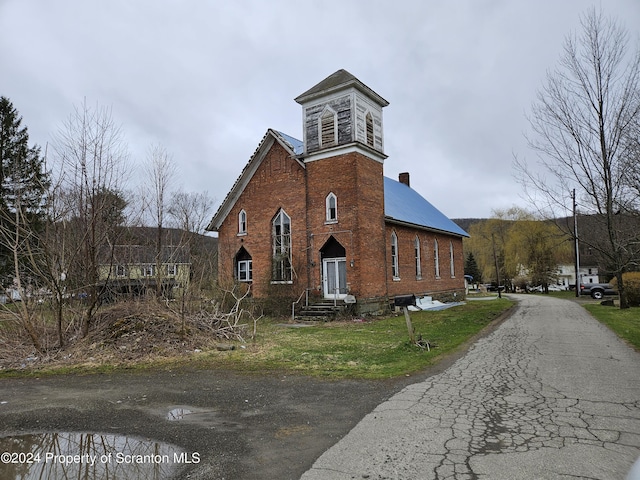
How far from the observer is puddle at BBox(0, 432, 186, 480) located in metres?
4.28

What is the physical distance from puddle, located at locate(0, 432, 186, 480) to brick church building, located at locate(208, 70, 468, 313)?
14.5 meters

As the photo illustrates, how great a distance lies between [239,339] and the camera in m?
12.5

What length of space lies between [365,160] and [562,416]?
16140 mm

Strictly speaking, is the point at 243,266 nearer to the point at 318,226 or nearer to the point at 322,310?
the point at 318,226

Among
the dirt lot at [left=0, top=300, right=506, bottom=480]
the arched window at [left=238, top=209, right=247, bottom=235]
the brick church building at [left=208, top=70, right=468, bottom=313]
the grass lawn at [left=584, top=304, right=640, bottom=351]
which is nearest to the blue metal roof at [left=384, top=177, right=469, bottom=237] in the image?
the brick church building at [left=208, top=70, right=468, bottom=313]

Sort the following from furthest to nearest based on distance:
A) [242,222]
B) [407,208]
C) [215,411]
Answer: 1. [407,208]
2. [242,222]
3. [215,411]

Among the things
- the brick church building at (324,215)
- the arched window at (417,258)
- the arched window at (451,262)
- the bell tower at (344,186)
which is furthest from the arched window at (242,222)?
the arched window at (451,262)

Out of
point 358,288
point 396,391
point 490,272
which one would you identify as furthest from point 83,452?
point 490,272

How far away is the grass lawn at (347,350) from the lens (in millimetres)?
8906

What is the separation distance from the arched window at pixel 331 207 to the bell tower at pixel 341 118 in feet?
6.95

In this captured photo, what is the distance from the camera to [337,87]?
20.1m

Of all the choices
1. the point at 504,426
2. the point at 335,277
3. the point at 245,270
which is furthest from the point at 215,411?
the point at 245,270

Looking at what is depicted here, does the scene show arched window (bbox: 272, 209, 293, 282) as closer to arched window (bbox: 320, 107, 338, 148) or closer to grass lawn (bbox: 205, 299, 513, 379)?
arched window (bbox: 320, 107, 338, 148)

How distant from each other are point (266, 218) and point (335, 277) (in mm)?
5250
